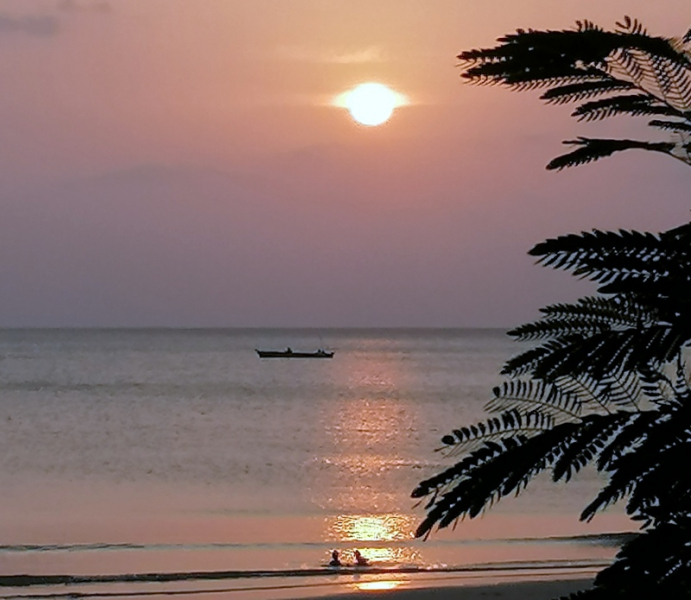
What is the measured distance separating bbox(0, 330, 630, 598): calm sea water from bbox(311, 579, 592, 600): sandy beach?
117 centimetres

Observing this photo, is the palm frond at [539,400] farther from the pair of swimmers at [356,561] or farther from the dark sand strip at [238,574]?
the pair of swimmers at [356,561]

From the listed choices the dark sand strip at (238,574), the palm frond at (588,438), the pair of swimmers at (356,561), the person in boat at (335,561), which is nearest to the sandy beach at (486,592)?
the dark sand strip at (238,574)

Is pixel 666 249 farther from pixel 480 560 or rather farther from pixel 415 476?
pixel 415 476

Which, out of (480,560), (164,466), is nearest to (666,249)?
(480,560)

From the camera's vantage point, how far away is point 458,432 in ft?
7.28

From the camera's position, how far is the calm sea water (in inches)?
631

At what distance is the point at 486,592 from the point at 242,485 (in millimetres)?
15237

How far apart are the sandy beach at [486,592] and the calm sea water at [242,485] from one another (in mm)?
1170

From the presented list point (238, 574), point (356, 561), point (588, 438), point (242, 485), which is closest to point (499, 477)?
point (588, 438)

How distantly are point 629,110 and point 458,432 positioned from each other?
774 millimetres

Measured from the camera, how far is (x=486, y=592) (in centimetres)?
1220

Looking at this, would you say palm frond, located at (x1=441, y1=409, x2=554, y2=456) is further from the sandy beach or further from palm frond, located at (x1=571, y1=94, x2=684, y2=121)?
the sandy beach

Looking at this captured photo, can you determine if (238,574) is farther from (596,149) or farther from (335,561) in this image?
(596,149)

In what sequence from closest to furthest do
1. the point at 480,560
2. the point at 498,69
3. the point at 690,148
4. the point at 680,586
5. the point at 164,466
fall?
the point at 680,586
the point at 498,69
the point at 690,148
the point at 480,560
the point at 164,466
